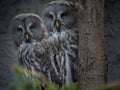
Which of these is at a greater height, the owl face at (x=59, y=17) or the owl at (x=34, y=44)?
the owl face at (x=59, y=17)

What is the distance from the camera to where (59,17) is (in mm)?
3689

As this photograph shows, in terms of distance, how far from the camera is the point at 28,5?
4.12 m

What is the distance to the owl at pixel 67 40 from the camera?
3684 millimetres

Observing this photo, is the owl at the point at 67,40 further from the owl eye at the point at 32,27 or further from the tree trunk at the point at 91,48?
the tree trunk at the point at 91,48

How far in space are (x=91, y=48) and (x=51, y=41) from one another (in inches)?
52.2

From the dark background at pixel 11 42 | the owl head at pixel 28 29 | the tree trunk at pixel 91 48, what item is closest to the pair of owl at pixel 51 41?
the owl head at pixel 28 29

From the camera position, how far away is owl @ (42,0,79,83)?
3.68 meters

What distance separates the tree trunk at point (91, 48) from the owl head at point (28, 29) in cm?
129

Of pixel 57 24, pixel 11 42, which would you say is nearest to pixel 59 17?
pixel 57 24

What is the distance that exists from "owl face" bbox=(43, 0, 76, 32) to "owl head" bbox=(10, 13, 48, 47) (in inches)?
3.0

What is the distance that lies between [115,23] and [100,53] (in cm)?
153

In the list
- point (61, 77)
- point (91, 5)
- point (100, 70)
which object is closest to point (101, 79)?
point (100, 70)

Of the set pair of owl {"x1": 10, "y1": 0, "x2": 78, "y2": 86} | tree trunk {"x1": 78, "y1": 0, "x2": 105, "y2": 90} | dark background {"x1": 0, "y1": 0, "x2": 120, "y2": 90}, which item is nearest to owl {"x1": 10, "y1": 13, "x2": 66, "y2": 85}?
pair of owl {"x1": 10, "y1": 0, "x2": 78, "y2": 86}

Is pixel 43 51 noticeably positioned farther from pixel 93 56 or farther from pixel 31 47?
pixel 93 56
